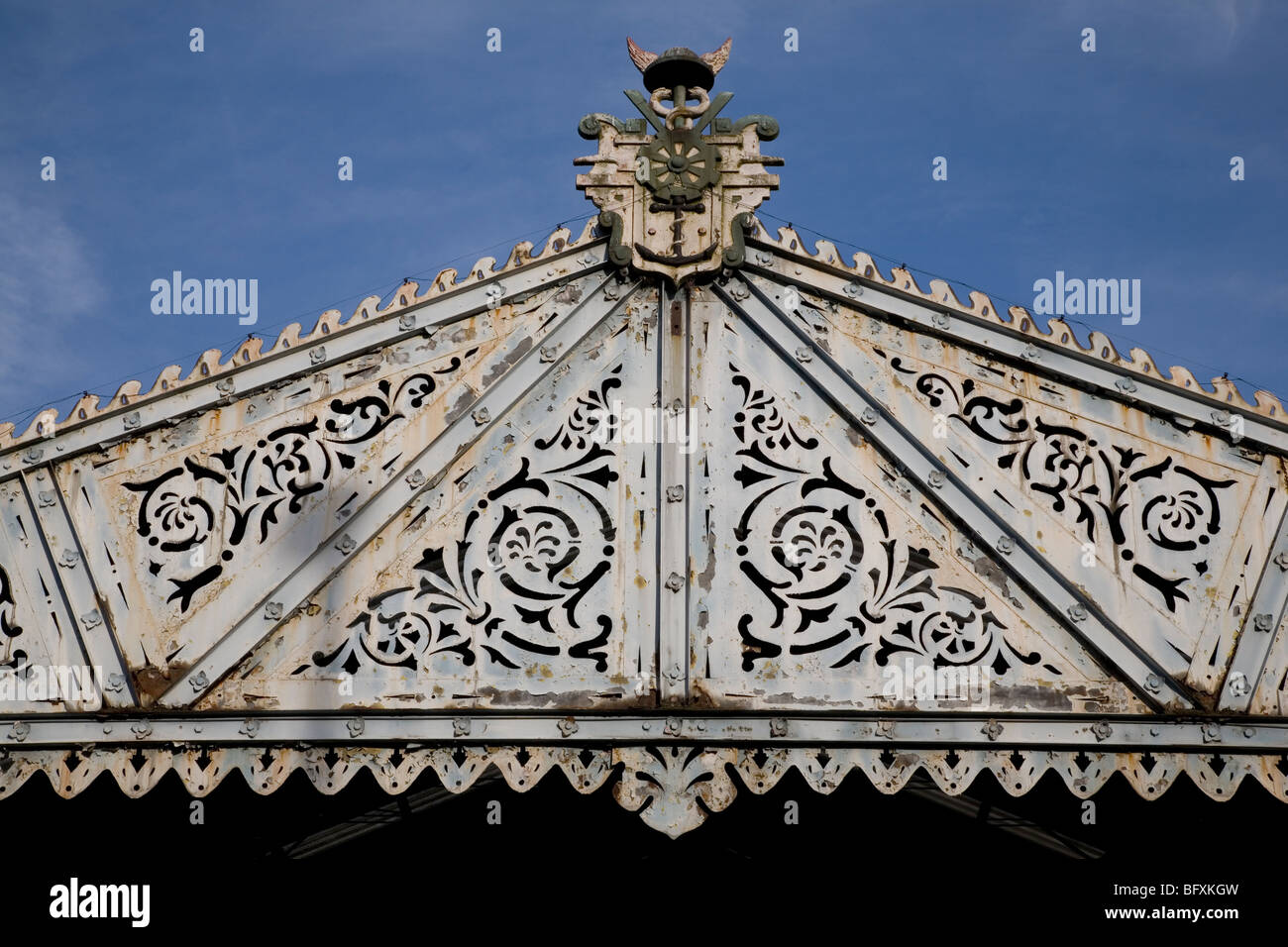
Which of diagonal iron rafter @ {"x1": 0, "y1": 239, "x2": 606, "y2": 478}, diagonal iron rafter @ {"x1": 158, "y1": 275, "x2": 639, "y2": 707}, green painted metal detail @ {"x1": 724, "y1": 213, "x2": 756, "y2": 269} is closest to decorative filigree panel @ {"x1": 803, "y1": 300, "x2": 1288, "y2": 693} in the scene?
green painted metal detail @ {"x1": 724, "y1": 213, "x2": 756, "y2": 269}

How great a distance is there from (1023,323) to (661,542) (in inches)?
101

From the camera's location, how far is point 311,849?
11891 mm

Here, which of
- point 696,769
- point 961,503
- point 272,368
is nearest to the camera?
point 696,769

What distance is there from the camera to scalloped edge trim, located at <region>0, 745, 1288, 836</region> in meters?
7.88

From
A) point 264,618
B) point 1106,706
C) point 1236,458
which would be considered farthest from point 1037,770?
point 264,618

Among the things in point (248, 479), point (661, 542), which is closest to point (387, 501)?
point (248, 479)

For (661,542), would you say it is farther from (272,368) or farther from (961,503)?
(272,368)

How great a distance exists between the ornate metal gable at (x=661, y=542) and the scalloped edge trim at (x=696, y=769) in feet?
0.06

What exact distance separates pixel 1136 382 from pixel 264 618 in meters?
5.25

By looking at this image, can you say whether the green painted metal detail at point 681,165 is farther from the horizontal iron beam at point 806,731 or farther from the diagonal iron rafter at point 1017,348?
the horizontal iron beam at point 806,731

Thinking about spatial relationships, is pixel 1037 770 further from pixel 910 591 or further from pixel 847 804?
pixel 847 804

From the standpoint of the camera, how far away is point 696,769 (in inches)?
312

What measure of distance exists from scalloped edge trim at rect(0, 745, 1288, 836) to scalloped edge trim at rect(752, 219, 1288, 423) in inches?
82.5

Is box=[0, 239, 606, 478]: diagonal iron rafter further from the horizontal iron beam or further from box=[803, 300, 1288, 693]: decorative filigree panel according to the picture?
box=[803, 300, 1288, 693]: decorative filigree panel
